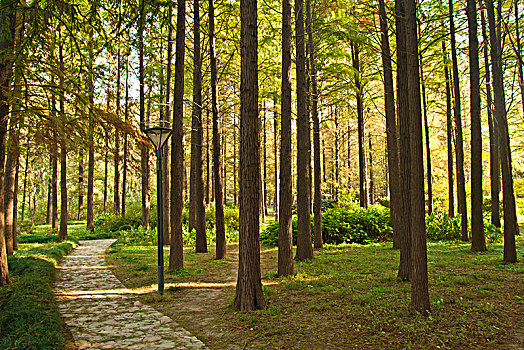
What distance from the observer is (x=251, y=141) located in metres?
5.68

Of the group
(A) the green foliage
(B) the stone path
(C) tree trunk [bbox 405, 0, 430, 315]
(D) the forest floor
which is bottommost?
(B) the stone path

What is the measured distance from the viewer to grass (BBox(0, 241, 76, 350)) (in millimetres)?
4086

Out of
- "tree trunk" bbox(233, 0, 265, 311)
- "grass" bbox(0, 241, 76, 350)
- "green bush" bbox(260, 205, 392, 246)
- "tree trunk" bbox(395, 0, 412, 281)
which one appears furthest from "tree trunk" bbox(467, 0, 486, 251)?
"grass" bbox(0, 241, 76, 350)

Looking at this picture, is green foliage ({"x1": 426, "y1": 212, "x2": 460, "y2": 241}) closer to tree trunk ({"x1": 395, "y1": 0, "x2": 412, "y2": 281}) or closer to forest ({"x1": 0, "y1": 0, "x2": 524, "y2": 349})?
forest ({"x1": 0, "y1": 0, "x2": 524, "y2": 349})

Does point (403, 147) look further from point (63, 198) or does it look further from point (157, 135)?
point (63, 198)

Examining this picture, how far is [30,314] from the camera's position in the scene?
16.5 ft

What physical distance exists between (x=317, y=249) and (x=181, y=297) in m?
5.68

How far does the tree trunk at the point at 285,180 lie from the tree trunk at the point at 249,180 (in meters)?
1.79

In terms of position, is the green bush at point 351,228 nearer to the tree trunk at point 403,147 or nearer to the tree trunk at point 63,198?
the tree trunk at point 403,147

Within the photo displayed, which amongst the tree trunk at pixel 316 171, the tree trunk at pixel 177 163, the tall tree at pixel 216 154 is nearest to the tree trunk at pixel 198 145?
the tall tree at pixel 216 154

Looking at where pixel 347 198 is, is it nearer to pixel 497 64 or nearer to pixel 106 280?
pixel 497 64

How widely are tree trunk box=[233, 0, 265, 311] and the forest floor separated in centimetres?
36

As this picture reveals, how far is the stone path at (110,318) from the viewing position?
4.56m

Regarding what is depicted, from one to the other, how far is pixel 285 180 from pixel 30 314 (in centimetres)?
496
